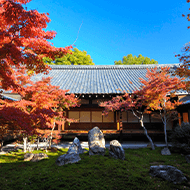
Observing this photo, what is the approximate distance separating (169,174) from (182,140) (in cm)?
408

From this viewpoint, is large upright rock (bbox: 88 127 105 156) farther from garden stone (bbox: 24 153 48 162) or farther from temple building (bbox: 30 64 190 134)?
temple building (bbox: 30 64 190 134)

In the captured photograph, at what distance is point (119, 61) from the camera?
31.0 meters

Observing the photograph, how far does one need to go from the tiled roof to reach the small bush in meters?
4.44

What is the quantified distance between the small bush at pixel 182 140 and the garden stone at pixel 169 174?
3.52m

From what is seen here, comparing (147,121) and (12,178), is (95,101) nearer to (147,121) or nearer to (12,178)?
(147,121)

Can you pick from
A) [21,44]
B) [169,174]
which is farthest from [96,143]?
[21,44]

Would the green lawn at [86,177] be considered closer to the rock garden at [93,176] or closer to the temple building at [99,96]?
the rock garden at [93,176]

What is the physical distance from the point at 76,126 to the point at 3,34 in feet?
35.8

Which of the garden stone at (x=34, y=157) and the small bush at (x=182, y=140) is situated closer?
the garden stone at (x=34, y=157)

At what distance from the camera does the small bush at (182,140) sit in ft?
22.9

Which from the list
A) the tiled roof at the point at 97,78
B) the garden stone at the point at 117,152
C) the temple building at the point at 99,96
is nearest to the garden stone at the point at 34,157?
the garden stone at the point at 117,152

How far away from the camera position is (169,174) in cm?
414

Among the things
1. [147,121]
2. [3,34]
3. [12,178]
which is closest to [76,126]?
[147,121]

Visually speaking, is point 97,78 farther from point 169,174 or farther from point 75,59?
point 75,59
